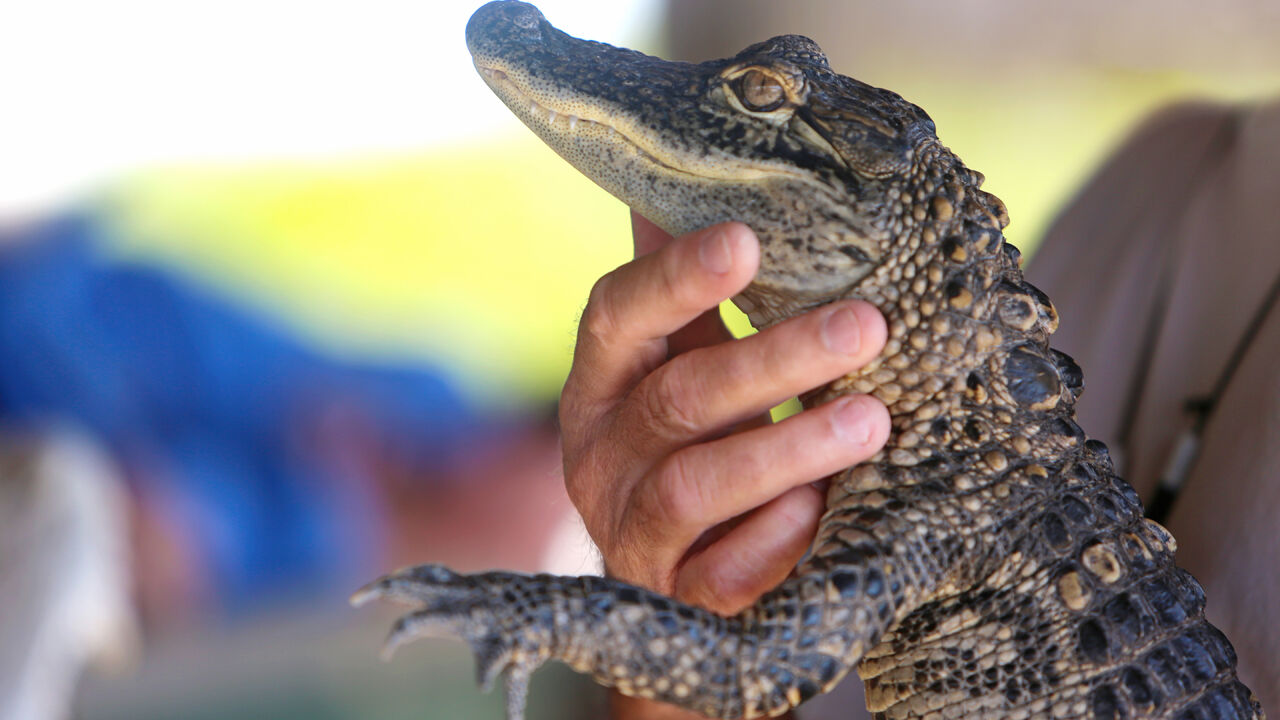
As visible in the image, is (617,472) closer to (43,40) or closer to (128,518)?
(128,518)

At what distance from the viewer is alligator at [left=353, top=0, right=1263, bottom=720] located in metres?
0.92

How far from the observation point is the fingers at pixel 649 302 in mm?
939

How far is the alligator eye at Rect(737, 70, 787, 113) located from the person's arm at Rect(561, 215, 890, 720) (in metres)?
0.16

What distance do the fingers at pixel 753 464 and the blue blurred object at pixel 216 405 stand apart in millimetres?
3002

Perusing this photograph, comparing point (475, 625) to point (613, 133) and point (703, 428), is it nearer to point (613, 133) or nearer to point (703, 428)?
point (703, 428)

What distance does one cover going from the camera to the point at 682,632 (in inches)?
32.8

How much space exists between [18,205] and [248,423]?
113cm

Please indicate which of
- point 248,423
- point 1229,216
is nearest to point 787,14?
point 1229,216

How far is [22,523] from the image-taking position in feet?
8.57


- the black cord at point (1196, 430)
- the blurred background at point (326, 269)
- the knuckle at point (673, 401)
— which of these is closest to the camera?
the knuckle at point (673, 401)

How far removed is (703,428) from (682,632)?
286mm

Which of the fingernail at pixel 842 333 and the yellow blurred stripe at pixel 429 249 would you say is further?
the yellow blurred stripe at pixel 429 249

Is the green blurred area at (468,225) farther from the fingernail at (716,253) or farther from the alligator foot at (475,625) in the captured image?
the alligator foot at (475,625)

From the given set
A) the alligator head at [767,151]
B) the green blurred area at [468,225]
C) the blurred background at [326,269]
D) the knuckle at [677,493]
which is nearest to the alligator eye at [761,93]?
the alligator head at [767,151]
